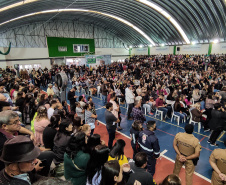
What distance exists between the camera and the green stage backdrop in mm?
27247

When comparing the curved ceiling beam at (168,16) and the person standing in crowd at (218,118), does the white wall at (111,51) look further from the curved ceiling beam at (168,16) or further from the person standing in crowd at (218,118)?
the person standing in crowd at (218,118)

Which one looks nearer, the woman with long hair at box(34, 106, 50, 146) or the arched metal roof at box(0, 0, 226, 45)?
the woman with long hair at box(34, 106, 50, 146)

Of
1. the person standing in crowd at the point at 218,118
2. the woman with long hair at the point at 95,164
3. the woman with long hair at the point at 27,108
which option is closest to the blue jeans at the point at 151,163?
the woman with long hair at the point at 95,164

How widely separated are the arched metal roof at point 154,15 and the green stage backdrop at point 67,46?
3.96 m

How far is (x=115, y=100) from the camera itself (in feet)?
23.1

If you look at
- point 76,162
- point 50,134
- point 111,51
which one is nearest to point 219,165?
point 76,162

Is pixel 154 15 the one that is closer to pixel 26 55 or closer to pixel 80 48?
pixel 80 48

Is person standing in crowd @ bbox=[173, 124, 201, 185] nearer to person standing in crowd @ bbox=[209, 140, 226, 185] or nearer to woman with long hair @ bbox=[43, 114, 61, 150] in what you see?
person standing in crowd @ bbox=[209, 140, 226, 185]

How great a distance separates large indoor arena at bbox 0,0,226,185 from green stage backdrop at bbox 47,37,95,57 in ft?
0.63

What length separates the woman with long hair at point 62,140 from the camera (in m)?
2.88

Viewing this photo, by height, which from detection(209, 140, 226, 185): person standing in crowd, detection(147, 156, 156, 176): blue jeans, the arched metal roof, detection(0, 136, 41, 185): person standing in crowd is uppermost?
the arched metal roof

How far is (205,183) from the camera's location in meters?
3.68

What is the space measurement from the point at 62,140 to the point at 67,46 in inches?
1152

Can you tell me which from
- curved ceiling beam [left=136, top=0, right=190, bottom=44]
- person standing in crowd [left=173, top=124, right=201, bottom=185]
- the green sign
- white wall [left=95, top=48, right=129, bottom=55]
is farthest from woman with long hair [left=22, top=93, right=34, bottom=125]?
white wall [left=95, top=48, right=129, bottom=55]
